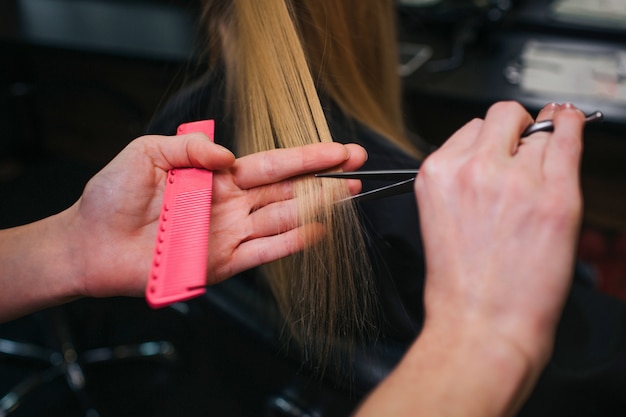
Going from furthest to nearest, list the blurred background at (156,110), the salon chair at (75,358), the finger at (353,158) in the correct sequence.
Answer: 1. the salon chair at (75,358)
2. the blurred background at (156,110)
3. the finger at (353,158)

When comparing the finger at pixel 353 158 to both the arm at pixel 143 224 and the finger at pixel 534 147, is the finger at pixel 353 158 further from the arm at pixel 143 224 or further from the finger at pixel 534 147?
the finger at pixel 534 147

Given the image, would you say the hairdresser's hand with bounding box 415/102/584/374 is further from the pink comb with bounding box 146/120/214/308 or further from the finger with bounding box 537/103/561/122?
the pink comb with bounding box 146/120/214/308

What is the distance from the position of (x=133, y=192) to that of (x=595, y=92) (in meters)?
1.37

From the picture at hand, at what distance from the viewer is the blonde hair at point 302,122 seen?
80cm

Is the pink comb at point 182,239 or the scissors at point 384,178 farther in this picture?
the scissors at point 384,178

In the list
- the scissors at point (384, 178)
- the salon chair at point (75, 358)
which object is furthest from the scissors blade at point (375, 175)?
the salon chair at point (75, 358)

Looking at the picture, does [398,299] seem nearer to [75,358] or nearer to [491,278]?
[491,278]

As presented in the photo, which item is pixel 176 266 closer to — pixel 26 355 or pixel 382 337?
pixel 382 337

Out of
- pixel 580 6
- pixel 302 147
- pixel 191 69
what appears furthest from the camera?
pixel 580 6

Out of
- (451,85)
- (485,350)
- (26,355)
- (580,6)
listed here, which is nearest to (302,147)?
(485,350)

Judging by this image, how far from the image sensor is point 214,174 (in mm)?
789

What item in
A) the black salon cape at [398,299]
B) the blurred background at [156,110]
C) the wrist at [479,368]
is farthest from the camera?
the blurred background at [156,110]

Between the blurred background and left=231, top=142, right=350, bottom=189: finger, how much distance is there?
10.1 inches

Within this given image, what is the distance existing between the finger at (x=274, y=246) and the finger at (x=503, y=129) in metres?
0.26
